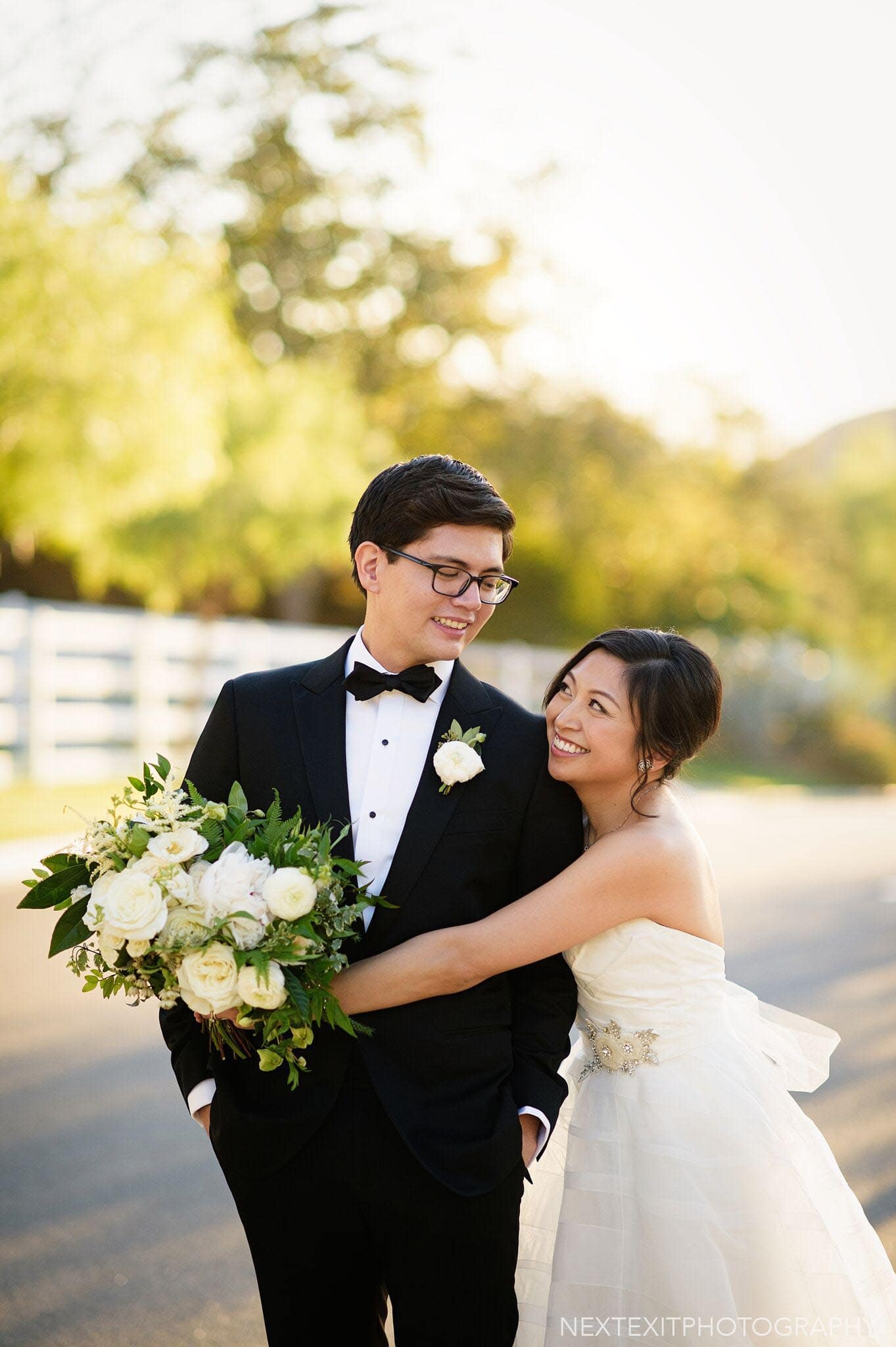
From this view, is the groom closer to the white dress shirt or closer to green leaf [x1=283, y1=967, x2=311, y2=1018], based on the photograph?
the white dress shirt

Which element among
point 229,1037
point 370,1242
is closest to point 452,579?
point 229,1037

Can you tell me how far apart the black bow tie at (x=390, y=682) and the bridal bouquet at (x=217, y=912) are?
0.40m

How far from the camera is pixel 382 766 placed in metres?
2.87

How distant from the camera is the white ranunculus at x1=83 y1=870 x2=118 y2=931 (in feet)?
8.06

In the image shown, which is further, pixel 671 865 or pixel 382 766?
pixel 671 865

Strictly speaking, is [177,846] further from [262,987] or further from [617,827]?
[617,827]

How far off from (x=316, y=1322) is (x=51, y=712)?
569 inches

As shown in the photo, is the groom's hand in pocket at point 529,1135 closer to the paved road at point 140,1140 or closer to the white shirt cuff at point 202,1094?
the paved road at point 140,1140

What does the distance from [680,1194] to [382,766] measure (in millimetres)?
1298

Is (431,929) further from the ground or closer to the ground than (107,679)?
further from the ground

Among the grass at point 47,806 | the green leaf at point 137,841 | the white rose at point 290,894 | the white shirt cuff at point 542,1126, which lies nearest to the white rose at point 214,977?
the white rose at point 290,894

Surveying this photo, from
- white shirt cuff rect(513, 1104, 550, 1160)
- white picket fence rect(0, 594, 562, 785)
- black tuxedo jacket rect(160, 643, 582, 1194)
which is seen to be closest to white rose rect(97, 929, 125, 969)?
black tuxedo jacket rect(160, 643, 582, 1194)

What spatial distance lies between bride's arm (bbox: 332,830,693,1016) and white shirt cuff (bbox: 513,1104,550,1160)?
0.95 ft

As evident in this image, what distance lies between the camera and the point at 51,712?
16312mm
